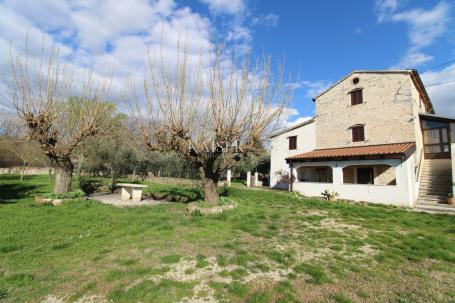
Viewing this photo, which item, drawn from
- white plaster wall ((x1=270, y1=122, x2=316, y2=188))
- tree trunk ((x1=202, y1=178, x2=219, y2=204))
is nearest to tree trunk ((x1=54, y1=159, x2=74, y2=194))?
tree trunk ((x1=202, y1=178, x2=219, y2=204))

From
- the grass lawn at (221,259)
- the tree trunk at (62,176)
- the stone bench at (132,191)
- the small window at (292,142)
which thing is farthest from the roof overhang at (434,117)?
the tree trunk at (62,176)

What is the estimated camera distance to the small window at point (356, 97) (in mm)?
17581

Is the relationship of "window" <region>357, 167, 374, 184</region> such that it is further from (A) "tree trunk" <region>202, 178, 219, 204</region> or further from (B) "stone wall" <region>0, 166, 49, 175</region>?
(B) "stone wall" <region>0, 166, 49, 175</region>

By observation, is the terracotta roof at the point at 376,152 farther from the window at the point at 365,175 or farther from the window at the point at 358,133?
the window at the point at 365,175

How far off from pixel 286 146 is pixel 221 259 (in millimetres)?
19164

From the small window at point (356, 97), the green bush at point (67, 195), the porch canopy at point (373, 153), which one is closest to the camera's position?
the green bush at point (67, 195)

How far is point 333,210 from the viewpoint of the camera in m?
11.2

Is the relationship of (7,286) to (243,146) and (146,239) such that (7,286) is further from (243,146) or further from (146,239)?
(243,146)

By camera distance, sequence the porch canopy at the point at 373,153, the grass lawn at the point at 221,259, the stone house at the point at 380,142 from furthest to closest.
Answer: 1. the stone house at the point at 380,142
2. the porch canopy at the point at 373,153
3. the grass lawn at the point at 221,259

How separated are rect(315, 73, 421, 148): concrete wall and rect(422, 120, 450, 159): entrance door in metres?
1.93

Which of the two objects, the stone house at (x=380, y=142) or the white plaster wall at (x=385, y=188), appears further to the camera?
the stone house at (x=380, y=142)

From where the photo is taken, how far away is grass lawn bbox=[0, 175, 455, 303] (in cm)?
369

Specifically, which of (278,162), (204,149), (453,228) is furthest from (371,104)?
(204,149)

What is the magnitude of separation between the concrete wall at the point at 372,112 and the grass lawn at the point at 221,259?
28.3ft
